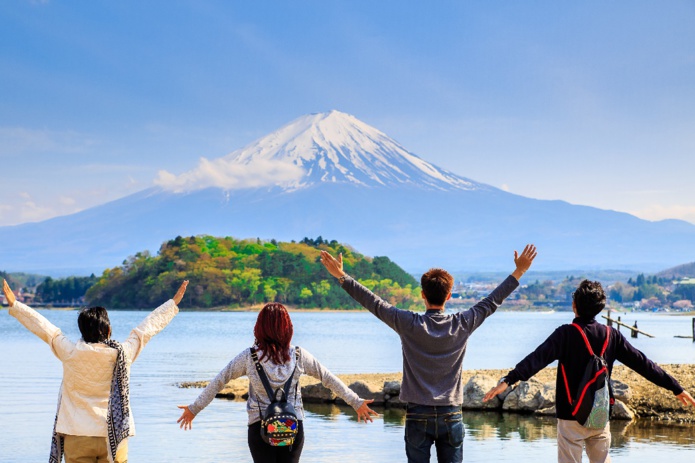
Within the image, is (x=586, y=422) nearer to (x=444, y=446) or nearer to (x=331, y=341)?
(x=444, y=446)

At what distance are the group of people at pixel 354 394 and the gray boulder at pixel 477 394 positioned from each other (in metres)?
11.8

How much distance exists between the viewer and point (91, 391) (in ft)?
21.9

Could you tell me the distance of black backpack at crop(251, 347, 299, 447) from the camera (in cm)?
622

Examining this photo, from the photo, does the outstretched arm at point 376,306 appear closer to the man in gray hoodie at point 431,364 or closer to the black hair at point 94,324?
the man in gray hoodie at point 431,364

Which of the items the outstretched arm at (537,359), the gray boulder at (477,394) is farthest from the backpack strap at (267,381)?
the gray boulder at (477,394)

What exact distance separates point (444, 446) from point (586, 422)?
2.84ft

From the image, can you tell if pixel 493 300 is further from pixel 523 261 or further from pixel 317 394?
pixel 317 394

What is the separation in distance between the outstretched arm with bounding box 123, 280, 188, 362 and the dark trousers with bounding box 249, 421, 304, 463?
909 mm

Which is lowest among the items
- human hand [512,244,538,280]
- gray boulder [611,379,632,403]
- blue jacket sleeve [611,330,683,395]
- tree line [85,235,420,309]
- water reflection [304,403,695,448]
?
water reflection [304,403,695,448]

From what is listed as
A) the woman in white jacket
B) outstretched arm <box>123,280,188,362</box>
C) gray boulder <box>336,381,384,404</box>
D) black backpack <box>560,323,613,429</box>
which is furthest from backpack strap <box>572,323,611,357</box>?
gray boulder <box>336,381,384,404</box>

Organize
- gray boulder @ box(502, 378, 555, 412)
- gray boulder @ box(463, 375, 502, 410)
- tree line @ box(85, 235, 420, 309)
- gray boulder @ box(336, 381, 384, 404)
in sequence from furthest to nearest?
tree line @ box(85, 235, 420, 309) < gray boulder @ box(336, 381, 384, 404) < gray boulder @ box(463, 375, 502, 410) < gray boulder @ box(502, 378, 555, 412)

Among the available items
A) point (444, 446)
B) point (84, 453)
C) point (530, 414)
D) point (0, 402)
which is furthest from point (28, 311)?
point (0, 402)

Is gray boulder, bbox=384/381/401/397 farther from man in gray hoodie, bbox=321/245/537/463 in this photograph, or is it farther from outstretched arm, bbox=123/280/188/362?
man in gray hoodie, bbox=321/245/537/463

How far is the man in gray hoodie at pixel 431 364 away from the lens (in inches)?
257
